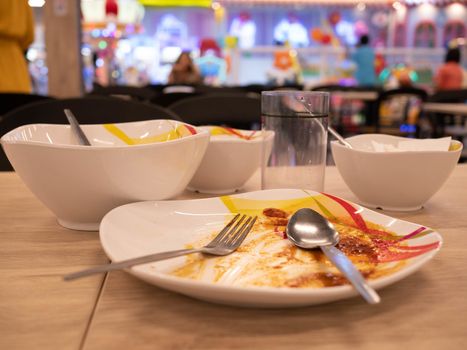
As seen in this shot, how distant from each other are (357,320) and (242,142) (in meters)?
0.42

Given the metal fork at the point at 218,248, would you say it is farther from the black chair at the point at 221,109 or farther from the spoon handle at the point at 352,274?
the black chair at the point at 221,109

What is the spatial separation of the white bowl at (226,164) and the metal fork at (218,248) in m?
0.19

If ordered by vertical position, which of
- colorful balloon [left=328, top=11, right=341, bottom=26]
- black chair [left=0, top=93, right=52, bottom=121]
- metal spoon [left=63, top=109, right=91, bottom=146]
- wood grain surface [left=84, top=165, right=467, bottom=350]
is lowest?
wood grain surface [left=84, top=165, right=467, bottom=350]

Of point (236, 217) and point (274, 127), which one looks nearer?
point (236, 217)

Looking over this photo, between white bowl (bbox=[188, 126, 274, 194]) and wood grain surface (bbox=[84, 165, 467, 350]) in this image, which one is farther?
white bowl (bbox=[188, 126, 274, 194])

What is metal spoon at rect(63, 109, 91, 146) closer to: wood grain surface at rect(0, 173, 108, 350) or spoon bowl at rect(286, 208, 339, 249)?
wood grain surface at rect(0, 173, 108, 350)

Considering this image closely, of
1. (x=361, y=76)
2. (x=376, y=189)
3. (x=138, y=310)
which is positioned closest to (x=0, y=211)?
(x=138, y=310)

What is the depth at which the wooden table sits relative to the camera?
35cm

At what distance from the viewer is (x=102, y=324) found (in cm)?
37

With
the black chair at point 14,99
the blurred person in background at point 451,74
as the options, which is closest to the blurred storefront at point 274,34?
the blurred person in background at point 451,74

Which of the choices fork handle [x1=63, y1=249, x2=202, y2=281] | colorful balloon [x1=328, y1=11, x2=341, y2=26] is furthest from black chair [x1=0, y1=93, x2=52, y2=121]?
colorful balloon [x1=328, y1=11, x2=341, y2=26]

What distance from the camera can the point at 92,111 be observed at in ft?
4.16

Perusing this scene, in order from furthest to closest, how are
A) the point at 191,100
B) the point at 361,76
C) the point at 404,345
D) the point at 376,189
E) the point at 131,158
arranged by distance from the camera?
the point at 361,76 → the point at 191,100 → the point at 376,189 → the point at 131,158 → the point at 404,345

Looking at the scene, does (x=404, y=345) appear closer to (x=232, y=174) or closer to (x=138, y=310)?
(x=138, y=310)
